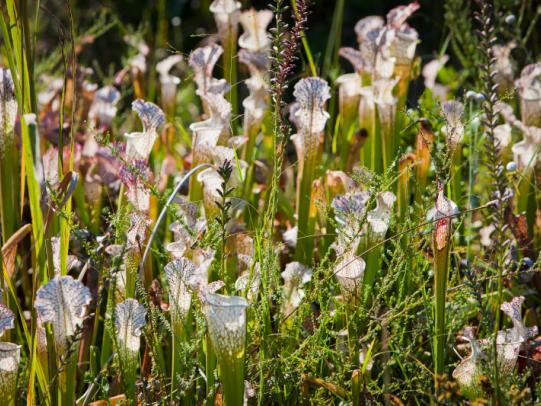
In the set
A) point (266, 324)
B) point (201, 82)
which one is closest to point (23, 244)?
point (201, 82)

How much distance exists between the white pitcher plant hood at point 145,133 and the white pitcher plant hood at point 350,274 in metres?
0.32

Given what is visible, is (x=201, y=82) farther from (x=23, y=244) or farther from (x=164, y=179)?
(x=23, y=244)

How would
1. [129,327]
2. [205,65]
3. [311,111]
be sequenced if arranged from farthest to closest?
[205,65] → [311,111] → [129,327]

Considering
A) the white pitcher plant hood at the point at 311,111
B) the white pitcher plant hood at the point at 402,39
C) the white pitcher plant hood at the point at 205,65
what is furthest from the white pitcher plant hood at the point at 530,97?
the white pitcher plant hood at the point at 205,65

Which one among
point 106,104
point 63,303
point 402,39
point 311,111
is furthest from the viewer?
point 106,104

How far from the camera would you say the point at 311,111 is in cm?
112

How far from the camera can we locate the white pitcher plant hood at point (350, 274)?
3.18 ft

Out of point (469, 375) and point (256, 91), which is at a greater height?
point (256, 91)

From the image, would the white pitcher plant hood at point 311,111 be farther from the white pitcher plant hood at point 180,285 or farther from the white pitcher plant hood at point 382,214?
the white pitcher plant hood at point 180,285

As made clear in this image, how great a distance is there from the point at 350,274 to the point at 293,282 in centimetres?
10

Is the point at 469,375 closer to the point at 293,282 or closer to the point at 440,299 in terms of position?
the point at 440,299

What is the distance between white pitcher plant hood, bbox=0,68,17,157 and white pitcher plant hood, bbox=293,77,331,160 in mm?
396

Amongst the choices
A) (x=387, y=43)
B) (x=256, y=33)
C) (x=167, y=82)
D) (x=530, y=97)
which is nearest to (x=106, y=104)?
(x=167, y=82)

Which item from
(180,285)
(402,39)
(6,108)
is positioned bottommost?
(180,285)
